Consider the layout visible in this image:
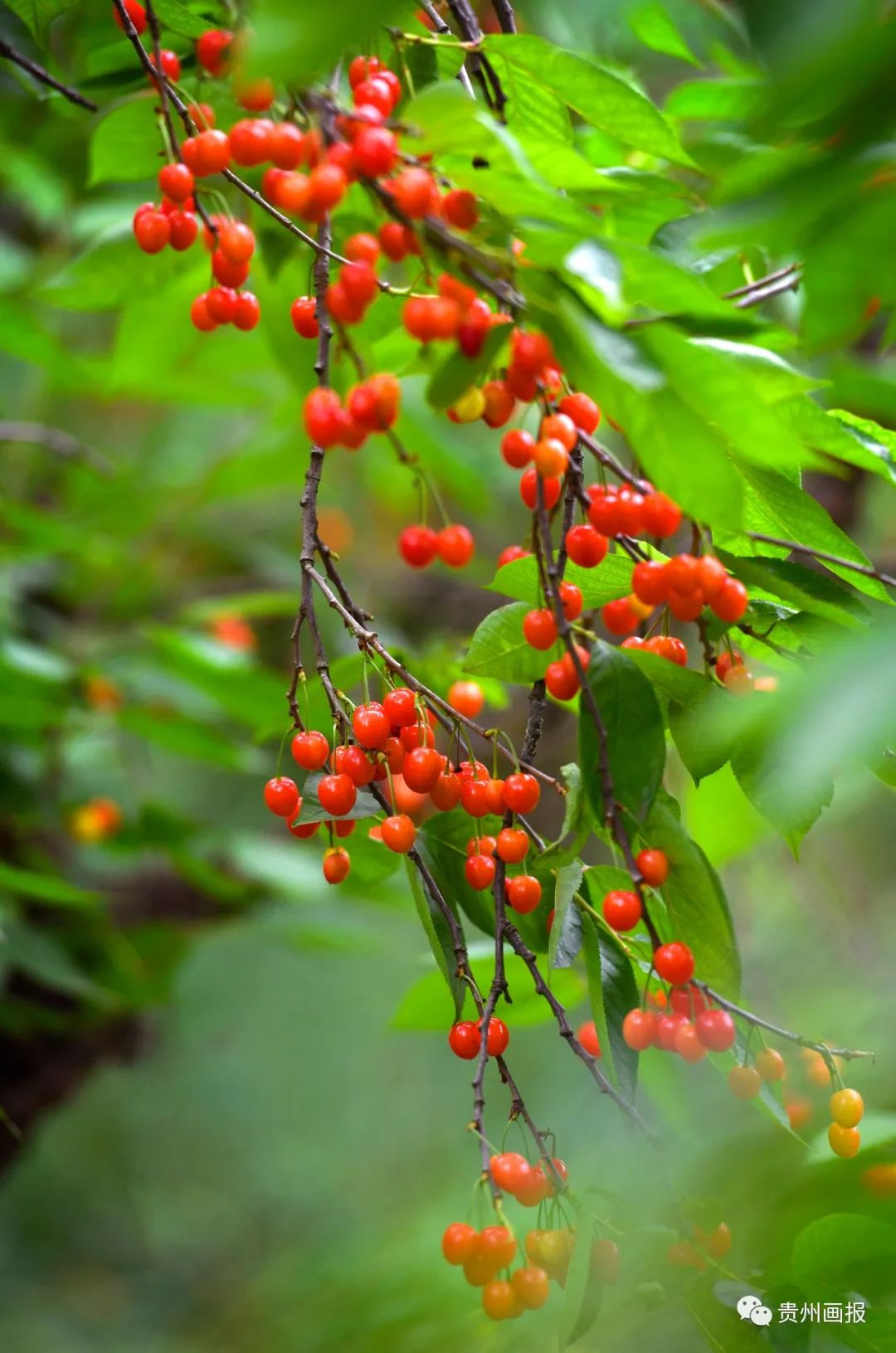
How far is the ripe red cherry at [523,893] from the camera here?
1.97 feet

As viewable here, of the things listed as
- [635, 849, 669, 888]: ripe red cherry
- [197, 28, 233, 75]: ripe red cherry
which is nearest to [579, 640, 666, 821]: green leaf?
[635, 849, 669, 888]: ripe red cherry

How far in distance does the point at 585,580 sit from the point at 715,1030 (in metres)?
0.26

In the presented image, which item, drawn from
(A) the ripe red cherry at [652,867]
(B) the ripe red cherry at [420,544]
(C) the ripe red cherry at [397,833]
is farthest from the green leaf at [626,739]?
(B) the ripe red cherry at [420,544]

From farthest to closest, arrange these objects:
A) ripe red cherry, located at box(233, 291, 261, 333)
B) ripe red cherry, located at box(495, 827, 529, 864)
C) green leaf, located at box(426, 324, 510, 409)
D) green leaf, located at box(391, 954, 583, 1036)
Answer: green leaf, located at box(391, 954, 583, 1036), ripe red cherry, located at box(233, 291, 261, 333), ripe red cherry, located at box(495, 827, 529, 864), green leaf, located at box(426, 324, 510, 409)

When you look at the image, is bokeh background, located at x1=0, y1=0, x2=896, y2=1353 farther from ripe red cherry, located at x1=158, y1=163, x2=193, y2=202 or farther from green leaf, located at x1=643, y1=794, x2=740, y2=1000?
ripe red cherry, located at x1=158, y1=163, x2=193, y2=202

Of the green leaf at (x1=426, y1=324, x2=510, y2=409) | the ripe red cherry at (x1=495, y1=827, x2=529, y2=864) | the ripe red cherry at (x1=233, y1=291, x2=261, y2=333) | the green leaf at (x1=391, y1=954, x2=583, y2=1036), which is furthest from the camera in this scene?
the green leaf at (x1=391, y1=954, x2=583, y2=1036)

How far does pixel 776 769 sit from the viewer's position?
0.53 metres

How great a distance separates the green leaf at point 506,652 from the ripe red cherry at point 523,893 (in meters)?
0.12

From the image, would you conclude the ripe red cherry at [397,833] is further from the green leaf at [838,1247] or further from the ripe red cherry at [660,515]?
the green leaf at [838,1247]

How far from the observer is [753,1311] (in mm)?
613

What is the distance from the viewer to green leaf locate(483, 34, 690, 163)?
2.04 ft

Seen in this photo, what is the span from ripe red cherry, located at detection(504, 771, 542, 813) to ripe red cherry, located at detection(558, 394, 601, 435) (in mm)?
189

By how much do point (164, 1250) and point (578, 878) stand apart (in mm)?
2788

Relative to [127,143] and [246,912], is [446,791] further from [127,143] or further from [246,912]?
[246,912]
